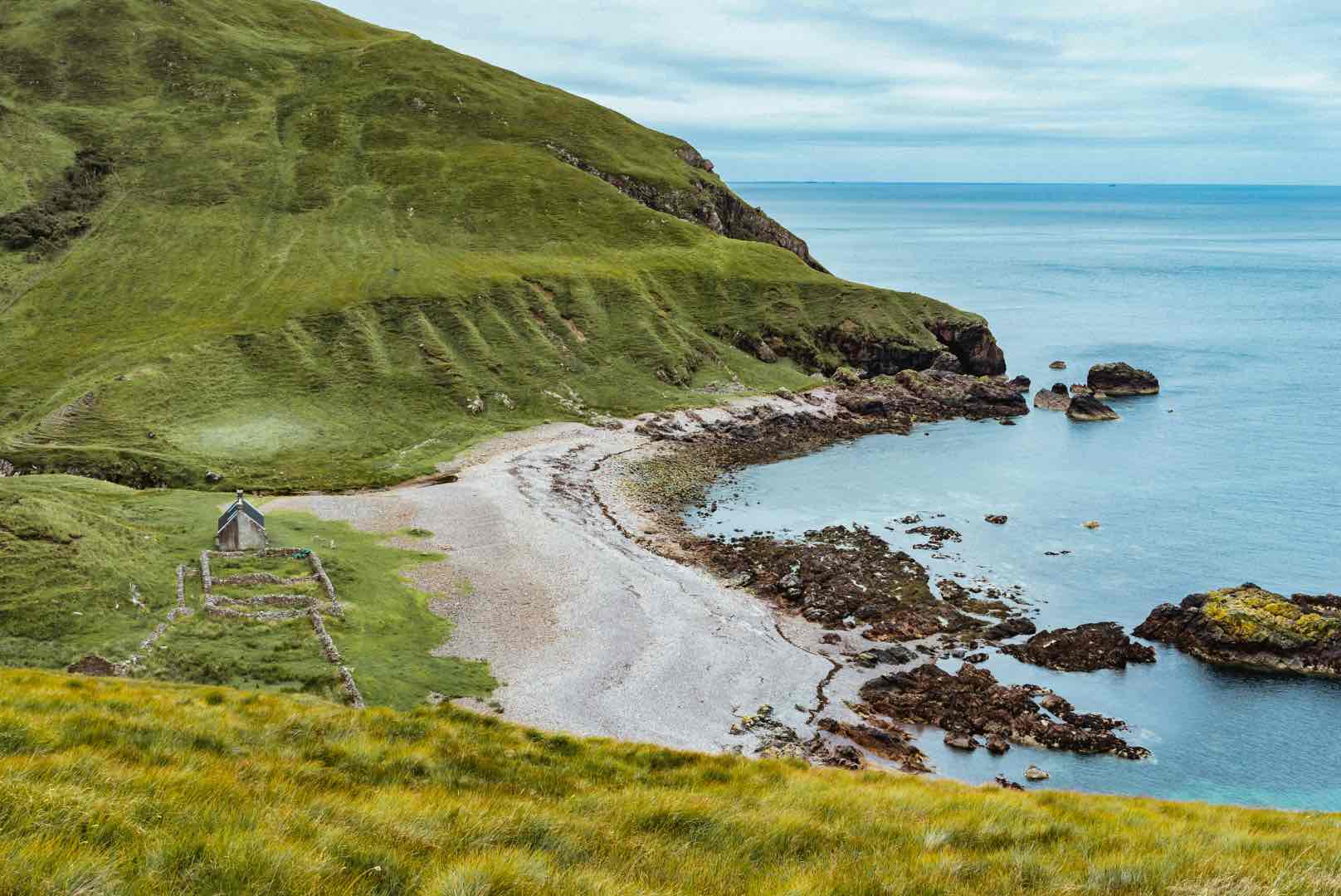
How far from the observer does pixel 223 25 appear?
625 feet

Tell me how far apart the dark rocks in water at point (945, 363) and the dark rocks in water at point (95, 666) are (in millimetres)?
111771

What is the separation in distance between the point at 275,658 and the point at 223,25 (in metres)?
187

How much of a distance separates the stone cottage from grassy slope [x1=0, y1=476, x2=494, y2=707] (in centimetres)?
132

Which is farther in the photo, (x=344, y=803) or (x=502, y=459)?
(x=502, y=459)

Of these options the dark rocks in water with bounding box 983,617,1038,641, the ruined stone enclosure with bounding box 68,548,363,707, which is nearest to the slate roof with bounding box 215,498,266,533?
the ruined stone enclosure with bounding box 68,548,363,707

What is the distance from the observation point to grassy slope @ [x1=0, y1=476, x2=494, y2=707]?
41.9 meters

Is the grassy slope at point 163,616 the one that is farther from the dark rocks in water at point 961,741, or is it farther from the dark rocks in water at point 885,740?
the dark rocks in water at point 961,741

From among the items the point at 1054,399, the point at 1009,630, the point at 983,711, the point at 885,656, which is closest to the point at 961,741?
the point at 983,711

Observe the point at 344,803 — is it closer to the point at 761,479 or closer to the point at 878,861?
the point at 878,861

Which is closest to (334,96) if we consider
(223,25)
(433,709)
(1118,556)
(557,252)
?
(223,25)

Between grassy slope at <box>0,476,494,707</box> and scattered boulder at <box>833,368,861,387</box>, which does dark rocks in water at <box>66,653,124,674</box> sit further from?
scattered boulder at <box>833,368,861,387</box>

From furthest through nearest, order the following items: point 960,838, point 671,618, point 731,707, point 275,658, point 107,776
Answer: point 671,618
point 731,707
point 275,658
point 960,838
point 107,776

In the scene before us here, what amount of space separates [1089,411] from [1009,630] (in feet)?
232

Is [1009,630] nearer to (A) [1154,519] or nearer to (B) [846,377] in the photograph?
(A) [1154,519]
